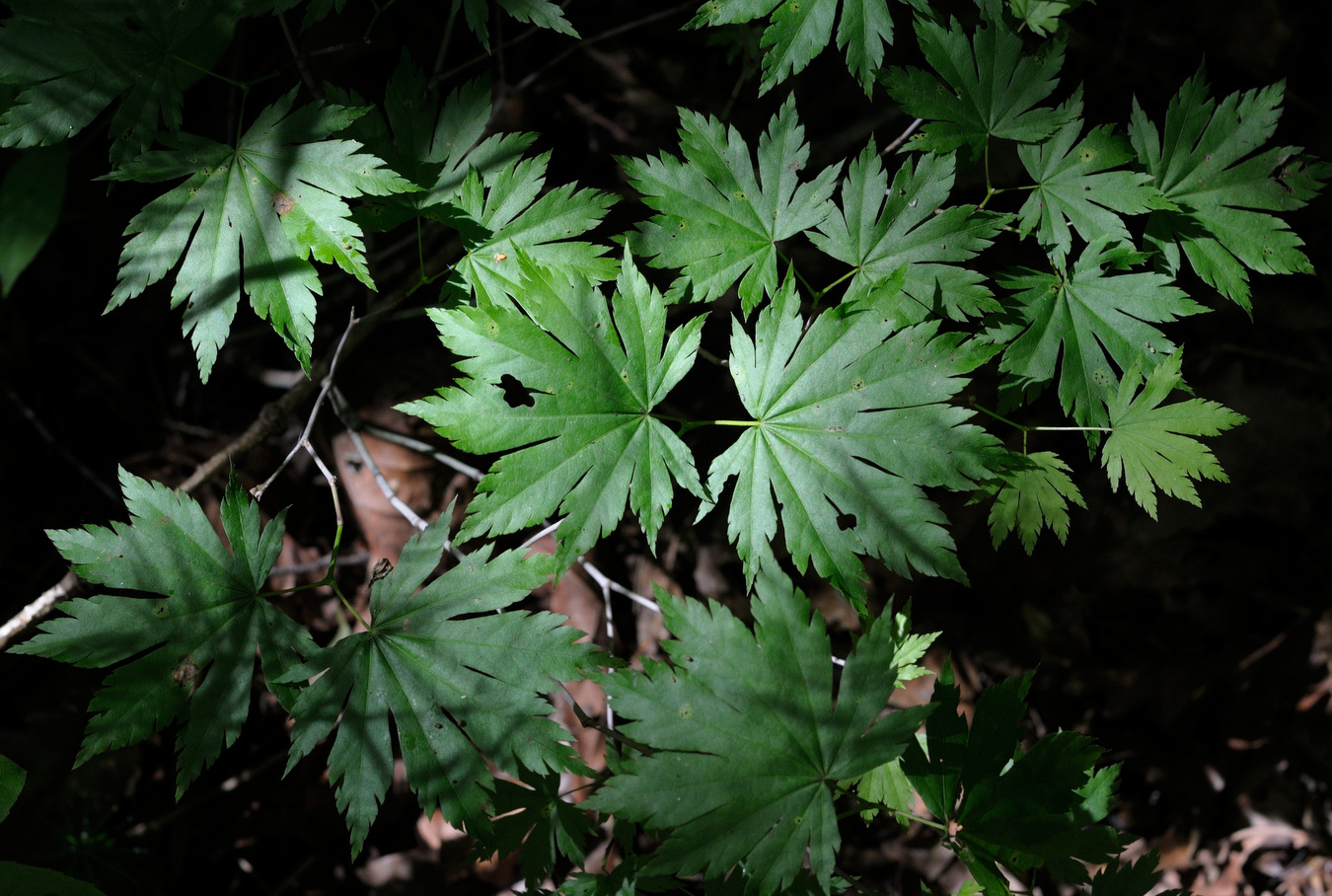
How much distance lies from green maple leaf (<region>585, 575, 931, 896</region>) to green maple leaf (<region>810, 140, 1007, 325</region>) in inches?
28.1

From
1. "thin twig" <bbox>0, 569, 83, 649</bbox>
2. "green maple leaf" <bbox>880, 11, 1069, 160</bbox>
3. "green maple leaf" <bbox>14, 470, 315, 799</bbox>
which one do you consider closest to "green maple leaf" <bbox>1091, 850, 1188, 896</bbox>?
"green maple leaf" <bbox>880, 11, 1069, 160</bbox>

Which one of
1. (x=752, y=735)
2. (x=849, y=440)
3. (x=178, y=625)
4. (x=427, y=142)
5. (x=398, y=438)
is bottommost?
(x=752, y=735)

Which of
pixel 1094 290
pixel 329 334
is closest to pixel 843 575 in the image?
pixel 1094 290

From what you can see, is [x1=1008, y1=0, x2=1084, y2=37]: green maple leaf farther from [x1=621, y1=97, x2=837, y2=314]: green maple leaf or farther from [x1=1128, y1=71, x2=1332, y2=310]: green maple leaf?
[x1=621, y1=97, x2=837, y2=314]: green maple leaf

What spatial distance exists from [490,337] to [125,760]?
221cm

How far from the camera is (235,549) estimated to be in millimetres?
1544

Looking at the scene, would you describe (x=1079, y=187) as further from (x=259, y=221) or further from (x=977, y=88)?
(x=259, y=221)

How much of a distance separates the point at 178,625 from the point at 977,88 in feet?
6.61

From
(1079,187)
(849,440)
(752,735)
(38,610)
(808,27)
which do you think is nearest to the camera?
(752,735)

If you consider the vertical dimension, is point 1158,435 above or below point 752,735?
above

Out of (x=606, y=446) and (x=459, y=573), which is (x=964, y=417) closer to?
(x=606, y=446)

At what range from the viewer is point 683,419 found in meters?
1.57


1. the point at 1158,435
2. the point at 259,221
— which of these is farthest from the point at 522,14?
the point at 1158,435

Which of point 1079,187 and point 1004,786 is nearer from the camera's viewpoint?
point 1004,786
